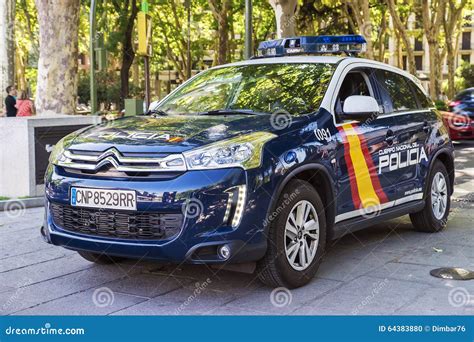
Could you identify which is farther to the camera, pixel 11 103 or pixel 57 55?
pixel 11 103

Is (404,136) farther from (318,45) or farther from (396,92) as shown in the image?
(318,45)

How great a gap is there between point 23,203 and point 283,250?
17.7 feet

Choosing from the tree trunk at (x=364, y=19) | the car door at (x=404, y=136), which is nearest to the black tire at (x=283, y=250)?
the car door at (x=404, y=136)

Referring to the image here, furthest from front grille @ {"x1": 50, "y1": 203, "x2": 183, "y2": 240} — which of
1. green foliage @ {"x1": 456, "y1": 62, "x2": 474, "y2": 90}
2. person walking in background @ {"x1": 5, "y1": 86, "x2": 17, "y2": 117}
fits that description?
green foliage @ {"x1": 456, "y1": 62, "x2": 474, "y2": 90}

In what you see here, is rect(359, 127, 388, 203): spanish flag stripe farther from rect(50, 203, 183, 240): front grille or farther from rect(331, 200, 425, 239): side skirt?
rect(50, 203, 183, 240): front grille

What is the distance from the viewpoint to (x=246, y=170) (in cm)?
478

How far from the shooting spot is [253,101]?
5.87 m

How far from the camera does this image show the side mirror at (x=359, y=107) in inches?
226

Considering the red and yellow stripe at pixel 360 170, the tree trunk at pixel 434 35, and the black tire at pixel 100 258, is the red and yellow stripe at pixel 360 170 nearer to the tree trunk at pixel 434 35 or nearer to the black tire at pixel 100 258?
the black tire at pixel 100 258

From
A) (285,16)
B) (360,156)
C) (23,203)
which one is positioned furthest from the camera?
(285,16)

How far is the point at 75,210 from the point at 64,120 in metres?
5.49

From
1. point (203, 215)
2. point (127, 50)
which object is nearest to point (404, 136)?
point (203, 215)
